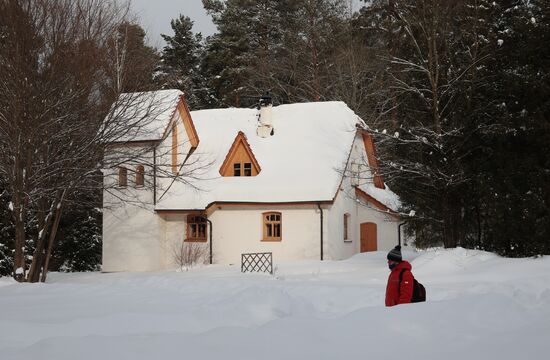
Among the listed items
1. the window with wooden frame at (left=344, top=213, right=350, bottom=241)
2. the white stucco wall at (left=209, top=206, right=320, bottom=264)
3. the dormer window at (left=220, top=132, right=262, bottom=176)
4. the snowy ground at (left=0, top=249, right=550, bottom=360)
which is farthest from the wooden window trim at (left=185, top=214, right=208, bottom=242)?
the snowy ground at (left=0, top=249, right=550, bottom=360)

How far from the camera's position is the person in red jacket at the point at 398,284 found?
8859 mm

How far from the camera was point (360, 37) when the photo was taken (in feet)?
131

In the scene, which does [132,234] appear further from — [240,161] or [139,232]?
[240,161]

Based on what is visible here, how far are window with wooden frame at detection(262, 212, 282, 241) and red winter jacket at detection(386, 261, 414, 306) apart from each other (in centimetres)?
1826

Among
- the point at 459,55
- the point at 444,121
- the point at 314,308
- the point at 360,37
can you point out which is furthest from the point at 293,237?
the point at 360,37

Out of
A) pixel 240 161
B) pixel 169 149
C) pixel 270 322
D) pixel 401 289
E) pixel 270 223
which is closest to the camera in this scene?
pixel 270 322

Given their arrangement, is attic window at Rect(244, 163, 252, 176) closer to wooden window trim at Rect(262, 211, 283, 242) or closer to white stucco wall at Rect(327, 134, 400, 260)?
wooden window trim at Rect(262, 211, 283, 242)

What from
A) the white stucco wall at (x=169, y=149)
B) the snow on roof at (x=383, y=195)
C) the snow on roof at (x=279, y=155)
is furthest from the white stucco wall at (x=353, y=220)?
the white stucco wall at (x=169, y=149)

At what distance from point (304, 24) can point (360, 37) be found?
11.9 ft

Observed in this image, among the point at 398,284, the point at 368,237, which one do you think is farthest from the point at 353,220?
the point at 398,284

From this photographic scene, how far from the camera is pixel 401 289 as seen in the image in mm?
8883

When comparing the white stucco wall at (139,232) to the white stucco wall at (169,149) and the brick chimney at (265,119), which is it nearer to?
the white stucco wall at (169,149)

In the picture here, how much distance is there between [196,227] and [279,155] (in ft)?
16.3

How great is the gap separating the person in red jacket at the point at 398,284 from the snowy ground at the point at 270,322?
0.91 meters
